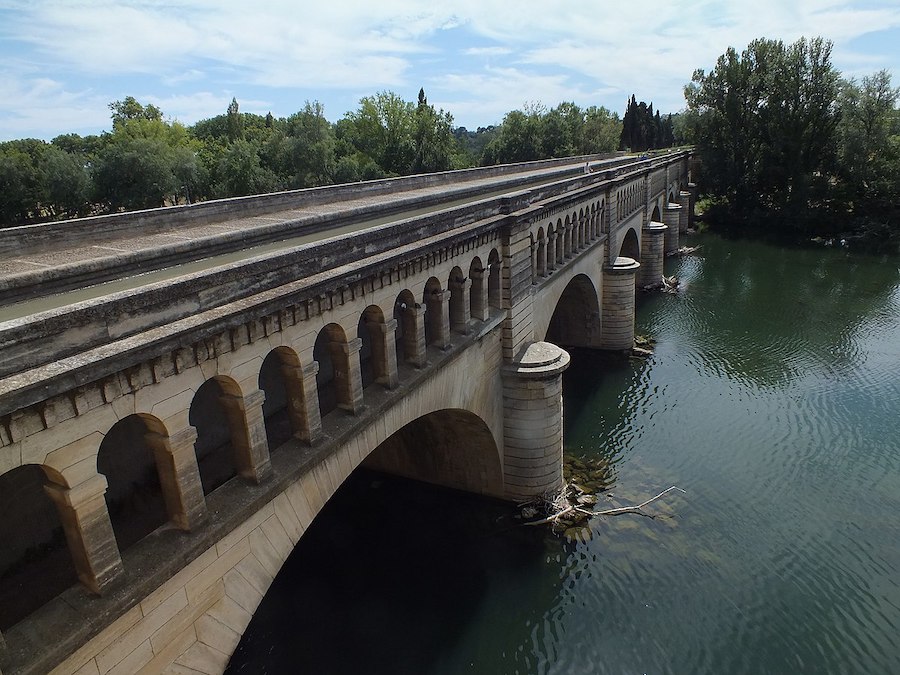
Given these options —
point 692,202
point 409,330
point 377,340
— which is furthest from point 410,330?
point 692,202

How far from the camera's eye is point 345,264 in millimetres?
11289

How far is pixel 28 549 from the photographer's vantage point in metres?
8.59

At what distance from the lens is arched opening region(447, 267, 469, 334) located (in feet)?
51.2

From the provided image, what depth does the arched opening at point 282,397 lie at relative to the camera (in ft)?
33.3

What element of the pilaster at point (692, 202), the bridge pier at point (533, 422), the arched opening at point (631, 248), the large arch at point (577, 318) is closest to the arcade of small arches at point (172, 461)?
the bridge pier at point (533, 422)

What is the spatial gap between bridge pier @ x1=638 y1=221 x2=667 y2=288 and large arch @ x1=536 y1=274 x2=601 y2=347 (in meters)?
13.4

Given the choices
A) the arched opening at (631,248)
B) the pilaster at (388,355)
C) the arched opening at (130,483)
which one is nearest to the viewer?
the arched opening at (130,483)

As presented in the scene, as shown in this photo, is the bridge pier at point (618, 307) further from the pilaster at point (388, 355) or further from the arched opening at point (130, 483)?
the arched opening at point (130, 483)

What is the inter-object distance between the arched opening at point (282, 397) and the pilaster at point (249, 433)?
1.17 ft

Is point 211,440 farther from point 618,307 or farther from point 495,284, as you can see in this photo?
point 618,307

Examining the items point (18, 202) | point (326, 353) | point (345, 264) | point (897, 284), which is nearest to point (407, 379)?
point (326, 353)

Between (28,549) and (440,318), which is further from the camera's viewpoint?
(440,318)

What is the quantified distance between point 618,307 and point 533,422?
1695cm

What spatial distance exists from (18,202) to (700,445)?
54498 mm
